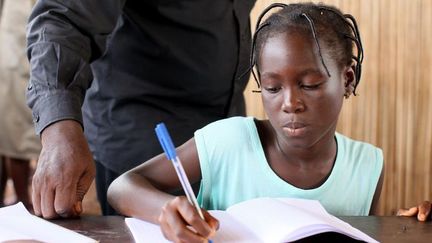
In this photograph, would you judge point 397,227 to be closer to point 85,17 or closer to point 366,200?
point 366,200

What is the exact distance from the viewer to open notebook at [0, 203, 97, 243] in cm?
102

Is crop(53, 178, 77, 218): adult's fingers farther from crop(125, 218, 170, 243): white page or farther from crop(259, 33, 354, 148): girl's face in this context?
crop(259, 33, 354, 148): girl's face

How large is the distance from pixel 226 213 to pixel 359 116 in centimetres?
A: 161

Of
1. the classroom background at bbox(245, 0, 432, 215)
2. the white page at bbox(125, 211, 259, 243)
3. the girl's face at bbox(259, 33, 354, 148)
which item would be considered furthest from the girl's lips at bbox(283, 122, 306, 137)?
the classroom background at bbox(245, 0, 432, 215)

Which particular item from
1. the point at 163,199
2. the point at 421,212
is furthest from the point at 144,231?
the point at 421,212

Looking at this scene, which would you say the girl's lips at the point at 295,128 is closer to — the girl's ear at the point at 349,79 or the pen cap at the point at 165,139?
the girl's ear at the point at 349,79

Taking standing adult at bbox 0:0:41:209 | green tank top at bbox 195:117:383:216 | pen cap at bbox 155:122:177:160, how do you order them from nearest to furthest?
pen cap at bbox 155:122:177:160 → green tank top at bbox 195:117:383:216 → standing adult at bbox 0:0:41:209

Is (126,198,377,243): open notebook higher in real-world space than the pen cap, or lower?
lower

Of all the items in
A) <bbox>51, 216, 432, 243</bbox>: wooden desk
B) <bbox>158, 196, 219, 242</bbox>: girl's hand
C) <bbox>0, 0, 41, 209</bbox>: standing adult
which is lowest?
<bbox>0, 0, 41, 209</bbox>: standing adult

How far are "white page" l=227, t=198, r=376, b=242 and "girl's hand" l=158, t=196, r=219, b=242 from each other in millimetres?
91

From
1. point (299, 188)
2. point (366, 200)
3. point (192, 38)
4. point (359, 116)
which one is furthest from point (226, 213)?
point (359, 116)

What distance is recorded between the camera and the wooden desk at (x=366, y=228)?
1078mm

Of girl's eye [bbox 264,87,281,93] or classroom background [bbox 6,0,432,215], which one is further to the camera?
classroom background [bbox 6,0,432,215]

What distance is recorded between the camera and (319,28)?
1.29 m
